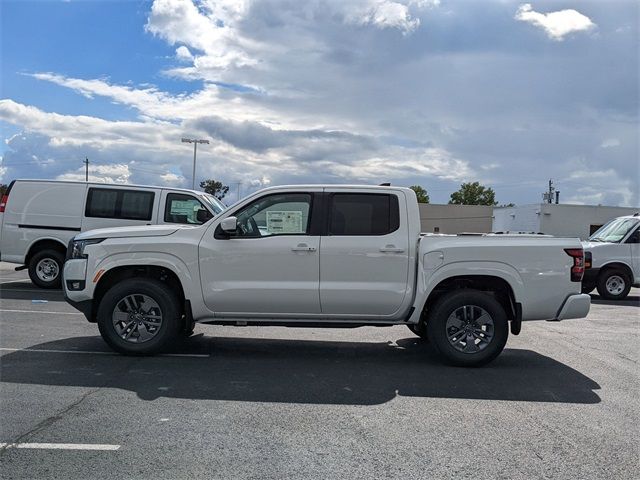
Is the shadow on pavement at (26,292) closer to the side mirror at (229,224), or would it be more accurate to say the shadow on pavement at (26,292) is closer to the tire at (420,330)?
the side mirror at (229,224)

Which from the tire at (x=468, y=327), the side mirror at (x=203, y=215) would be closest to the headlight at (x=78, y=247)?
the side mirror at (x=203, y=215)

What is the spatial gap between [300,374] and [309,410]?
3.97 ft

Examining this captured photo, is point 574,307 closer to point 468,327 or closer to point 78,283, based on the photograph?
point 468,327

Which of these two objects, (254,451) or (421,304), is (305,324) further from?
(254,451)

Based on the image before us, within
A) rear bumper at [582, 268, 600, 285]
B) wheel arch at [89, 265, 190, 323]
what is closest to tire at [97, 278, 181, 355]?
wheel arch at [89, 265, 190, 323]

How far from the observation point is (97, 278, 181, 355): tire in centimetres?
666

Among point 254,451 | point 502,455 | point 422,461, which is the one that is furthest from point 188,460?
point 502,455

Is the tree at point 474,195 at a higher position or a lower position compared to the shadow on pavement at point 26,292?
higher

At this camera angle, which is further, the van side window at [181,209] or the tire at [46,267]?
the tire at [46,267]

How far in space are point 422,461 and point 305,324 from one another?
2.94 m

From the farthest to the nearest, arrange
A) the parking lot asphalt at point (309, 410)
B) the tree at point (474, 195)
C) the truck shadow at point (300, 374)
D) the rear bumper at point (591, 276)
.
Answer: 1. the tree at point (474, 195)
2. the rear bumper at point (591, 276)
3. the truck shadow at point (300, 374)
4. the parking lot asphalt at point (309, 410)

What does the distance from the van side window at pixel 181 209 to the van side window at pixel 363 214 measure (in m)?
5.94

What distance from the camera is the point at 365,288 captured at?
259 inches

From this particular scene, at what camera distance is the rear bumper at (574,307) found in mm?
6586
